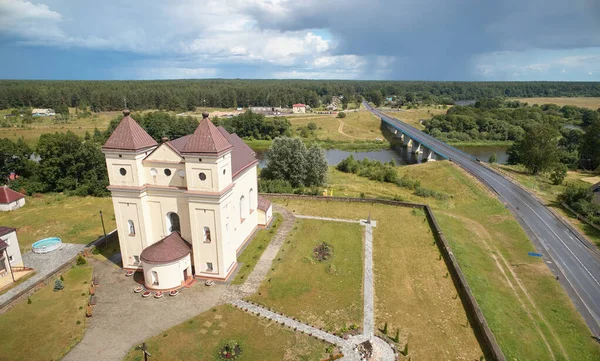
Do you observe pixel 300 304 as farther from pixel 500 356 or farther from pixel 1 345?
pixel 1 345

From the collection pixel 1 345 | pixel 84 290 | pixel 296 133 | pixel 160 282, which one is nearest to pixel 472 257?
pixel 160 282

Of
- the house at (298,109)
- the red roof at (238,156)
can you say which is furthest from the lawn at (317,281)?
the house at (298,109)

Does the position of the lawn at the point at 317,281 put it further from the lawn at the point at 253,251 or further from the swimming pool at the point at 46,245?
the swimming pool at the point at 46,245

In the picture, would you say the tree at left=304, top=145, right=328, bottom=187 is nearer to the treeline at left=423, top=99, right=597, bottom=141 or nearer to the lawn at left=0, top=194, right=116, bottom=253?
the lawn at left=0, top=194, right=116, bottom=253

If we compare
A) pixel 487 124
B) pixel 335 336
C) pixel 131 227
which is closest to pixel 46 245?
pixel 131 227

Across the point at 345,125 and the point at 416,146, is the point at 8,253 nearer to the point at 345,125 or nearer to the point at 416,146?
the point at 416,146

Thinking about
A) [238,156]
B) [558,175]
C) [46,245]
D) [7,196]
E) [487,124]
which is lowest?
[46,245]

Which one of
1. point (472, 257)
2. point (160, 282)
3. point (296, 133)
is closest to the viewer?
point (160, 282)
